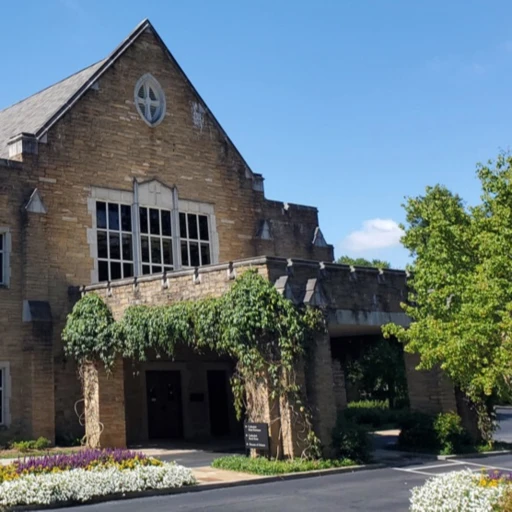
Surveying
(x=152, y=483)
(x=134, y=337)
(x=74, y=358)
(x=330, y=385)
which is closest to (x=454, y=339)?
(x=330, y=385)

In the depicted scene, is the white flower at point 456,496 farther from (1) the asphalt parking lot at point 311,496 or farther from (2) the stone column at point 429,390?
(2) the stone column at point 429,390

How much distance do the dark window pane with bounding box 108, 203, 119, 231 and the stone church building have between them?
53 millimetres

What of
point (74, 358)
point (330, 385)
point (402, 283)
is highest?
point (402, 283)

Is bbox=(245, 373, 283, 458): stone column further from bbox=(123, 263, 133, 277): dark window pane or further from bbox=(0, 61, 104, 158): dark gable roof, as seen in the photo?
bbox=(0, 61, 104, 158): dark gable roof

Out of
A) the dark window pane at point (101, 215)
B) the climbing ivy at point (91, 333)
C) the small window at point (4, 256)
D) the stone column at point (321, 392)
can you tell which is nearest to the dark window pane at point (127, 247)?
the dark window pane at point (101, 215)

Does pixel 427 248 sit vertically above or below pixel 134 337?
above

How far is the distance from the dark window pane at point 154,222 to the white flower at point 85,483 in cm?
1098

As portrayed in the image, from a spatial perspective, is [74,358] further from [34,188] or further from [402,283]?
[402,283]

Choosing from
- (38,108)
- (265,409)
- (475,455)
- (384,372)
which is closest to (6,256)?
(38,108)

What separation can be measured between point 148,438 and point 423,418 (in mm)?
8635

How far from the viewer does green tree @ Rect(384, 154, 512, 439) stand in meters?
13.3

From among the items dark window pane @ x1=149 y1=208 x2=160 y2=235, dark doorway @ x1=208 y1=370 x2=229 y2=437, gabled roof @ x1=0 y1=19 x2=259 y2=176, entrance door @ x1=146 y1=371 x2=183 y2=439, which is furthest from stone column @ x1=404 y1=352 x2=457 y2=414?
gabled roof @ x1=0 y1=19 x2=259 y2=176

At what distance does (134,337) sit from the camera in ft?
59.5

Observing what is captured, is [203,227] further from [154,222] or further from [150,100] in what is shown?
[150,100]
